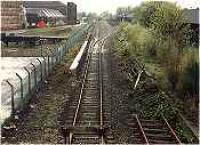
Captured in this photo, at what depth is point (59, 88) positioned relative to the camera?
20.6m

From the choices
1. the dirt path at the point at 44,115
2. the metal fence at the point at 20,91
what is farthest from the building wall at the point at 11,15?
the metal fence at the point at 20,91

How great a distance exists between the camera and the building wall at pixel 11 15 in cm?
→ 6406

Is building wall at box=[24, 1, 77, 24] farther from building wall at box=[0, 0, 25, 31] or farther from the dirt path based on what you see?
the dirt path

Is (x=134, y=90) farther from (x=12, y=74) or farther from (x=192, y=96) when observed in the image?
(x=12, y=74)

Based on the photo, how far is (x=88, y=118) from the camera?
15039 millimetres

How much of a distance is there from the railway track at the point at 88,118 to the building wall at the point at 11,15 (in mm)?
44132

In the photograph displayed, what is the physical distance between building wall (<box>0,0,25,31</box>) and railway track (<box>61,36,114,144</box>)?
44132mm

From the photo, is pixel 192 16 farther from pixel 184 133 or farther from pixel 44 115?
pixel 184 133

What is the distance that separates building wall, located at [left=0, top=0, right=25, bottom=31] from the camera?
64.1 metres

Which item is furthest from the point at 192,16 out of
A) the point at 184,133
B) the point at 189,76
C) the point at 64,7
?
the point at 64,7

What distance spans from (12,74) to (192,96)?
1245cm

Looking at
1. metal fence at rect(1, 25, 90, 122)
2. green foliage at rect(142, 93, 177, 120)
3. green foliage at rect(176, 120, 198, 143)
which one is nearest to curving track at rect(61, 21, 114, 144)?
green foliage at rect(142, 93, 177, 120)

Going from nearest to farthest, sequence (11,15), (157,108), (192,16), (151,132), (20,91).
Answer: (151,132), (20,91), (157,108), (192,16), (11,15)

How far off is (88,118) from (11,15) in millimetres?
54986
